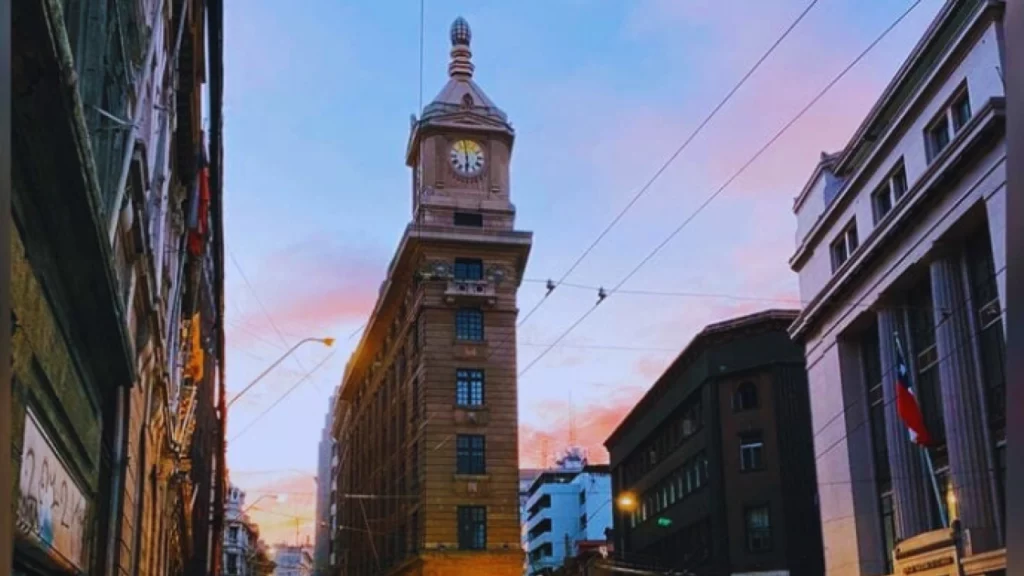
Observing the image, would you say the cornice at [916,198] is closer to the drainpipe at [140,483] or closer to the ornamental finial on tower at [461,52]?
the drainpipe at [140,483]

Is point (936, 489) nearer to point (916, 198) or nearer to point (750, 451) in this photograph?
point (916, 198)

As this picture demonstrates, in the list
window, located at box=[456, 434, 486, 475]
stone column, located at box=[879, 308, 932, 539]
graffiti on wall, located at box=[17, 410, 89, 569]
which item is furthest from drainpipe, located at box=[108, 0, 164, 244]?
window, located at box=[456, 434, 486, 475]

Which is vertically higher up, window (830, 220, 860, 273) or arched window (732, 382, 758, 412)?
window (830, 220, 860, 273)

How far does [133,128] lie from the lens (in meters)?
11.1

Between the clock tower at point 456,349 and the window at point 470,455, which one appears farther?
the window at point 470,455

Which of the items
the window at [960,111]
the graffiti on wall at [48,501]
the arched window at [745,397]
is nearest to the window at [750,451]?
the arched window at [745,397]

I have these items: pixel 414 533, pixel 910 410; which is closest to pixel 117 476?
pixel 910 410

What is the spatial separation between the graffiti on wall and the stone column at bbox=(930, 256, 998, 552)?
2308 centimetres

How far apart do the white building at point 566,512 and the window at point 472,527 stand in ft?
159

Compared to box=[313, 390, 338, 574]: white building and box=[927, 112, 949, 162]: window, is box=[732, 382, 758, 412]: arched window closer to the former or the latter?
box=[927, 112, 949, 162]: window

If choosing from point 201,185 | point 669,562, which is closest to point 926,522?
→ point 201,185

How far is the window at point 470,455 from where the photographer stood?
53.2 meters

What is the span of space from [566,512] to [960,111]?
8532cm

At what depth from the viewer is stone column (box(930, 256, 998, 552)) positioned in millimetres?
27766
